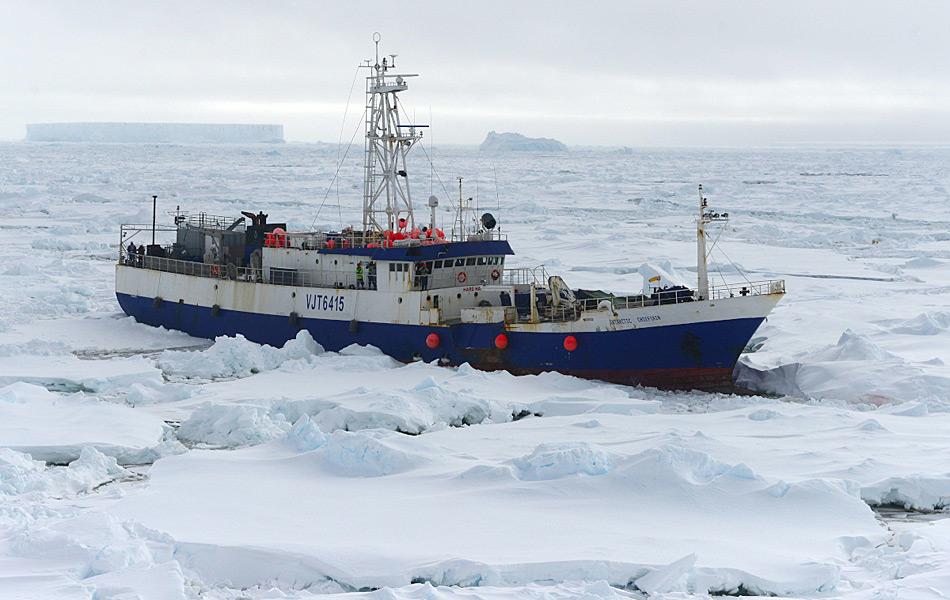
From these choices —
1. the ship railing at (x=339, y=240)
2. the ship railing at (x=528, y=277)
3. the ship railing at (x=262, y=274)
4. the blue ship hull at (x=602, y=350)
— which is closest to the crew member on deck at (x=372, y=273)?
the ship railing at (x=262, y=274)

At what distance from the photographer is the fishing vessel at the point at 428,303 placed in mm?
25469

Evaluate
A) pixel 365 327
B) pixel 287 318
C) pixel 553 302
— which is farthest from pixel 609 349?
pixel 287 318

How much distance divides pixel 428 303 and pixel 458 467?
31.7 ft

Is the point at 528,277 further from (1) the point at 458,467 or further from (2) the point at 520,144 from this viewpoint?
(2) the point at 520,144

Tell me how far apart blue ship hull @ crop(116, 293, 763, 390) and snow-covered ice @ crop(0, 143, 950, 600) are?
66 centimetres

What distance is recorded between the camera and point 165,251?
34156mm

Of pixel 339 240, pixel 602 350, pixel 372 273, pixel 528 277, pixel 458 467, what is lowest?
pixel 458 467

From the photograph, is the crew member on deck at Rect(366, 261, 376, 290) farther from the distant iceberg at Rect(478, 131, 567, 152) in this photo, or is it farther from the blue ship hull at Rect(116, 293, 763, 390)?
the distant iceberg at Rect(478, 131, 567, 152)

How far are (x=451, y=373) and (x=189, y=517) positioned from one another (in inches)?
423

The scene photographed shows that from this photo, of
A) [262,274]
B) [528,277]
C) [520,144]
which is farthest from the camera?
[520,144]

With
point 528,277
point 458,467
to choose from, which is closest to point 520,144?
point 528,277

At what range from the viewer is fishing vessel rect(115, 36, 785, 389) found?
25.5 m

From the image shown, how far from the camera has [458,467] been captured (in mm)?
17859

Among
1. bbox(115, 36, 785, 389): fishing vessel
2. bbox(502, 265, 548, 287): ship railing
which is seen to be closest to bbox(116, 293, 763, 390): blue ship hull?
bbox(115, 36, 785, 389): fishing vessel
